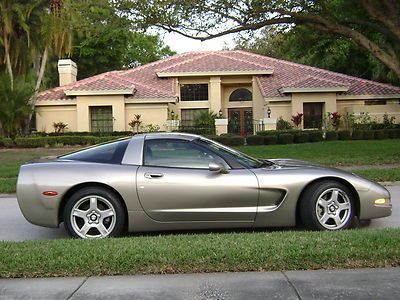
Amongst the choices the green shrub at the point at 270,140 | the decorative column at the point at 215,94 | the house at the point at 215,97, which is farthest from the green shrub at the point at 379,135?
the decorative column at the point at 215,94

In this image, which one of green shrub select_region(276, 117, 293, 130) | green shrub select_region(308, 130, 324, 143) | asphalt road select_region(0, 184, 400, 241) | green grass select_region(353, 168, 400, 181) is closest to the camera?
asphalt road select_region(0, 184, 400, 241)

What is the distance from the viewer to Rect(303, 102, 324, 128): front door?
28719 millimetres

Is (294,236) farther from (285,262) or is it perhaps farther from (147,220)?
(147,220)

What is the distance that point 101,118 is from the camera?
2892 cm

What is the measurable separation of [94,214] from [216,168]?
1.63m

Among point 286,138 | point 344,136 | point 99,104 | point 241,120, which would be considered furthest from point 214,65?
point 344,136

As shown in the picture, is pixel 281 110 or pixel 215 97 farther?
pixel 215 97

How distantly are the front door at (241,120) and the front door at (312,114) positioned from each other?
3954 mm

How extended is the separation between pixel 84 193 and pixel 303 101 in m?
23.8

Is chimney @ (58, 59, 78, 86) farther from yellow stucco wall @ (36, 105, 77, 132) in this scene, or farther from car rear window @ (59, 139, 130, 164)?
car rear window @ (59, 139, 130, 164)

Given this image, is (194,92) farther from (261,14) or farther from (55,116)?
(261,14)

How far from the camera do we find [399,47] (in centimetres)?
1722

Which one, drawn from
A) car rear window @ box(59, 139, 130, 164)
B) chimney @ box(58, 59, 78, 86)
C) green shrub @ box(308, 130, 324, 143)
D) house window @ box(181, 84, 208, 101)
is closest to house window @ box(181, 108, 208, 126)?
house window @ box(181, 84, 208, 101)

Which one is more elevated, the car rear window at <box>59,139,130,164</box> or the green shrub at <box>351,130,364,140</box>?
the car rear window at <box>59,139,130,164</box>
